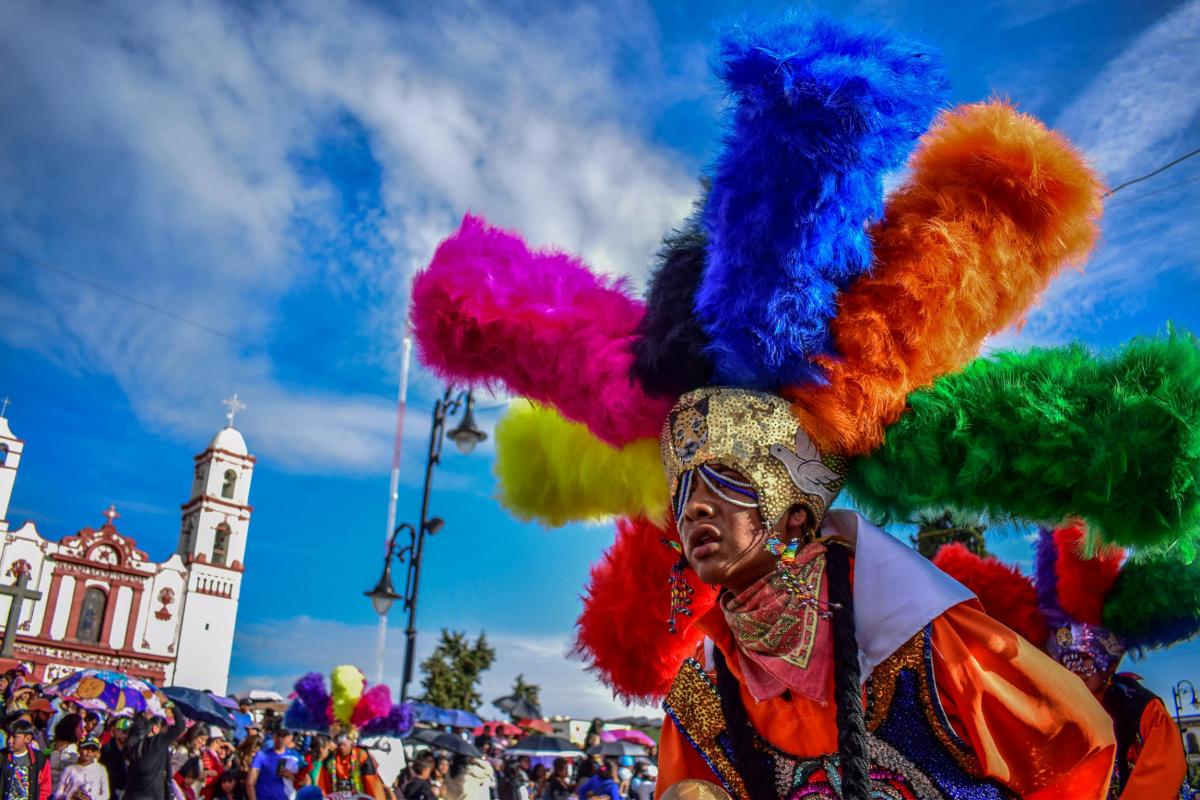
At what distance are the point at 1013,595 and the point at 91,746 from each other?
7899 millimetres

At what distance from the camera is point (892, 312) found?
2.40m

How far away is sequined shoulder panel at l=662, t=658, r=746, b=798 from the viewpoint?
2826 millimetres

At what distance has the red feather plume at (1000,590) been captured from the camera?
170 inches

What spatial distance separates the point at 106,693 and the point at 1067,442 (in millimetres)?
14501

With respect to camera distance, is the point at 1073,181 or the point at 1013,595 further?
the point at 1013,595

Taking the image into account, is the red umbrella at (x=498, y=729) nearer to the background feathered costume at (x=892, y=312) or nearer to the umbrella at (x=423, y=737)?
the umbrella at (x=423, y=737)

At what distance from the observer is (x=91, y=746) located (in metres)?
8.17

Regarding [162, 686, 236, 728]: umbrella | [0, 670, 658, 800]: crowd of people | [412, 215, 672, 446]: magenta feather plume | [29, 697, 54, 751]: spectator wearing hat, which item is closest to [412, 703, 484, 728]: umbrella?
[162, 686, 236, 728]: umbrella

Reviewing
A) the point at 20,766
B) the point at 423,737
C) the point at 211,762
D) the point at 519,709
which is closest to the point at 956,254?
the point at 20,766

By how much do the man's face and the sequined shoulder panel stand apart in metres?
0.49

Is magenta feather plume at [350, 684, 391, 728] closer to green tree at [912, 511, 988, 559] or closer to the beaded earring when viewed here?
green tree at [912, 511, 988, 559]

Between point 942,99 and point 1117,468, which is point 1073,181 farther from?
point 1117,468

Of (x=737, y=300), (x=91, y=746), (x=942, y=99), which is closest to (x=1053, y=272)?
(x=942, y=99)

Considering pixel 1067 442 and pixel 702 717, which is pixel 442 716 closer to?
pixel 702 717
